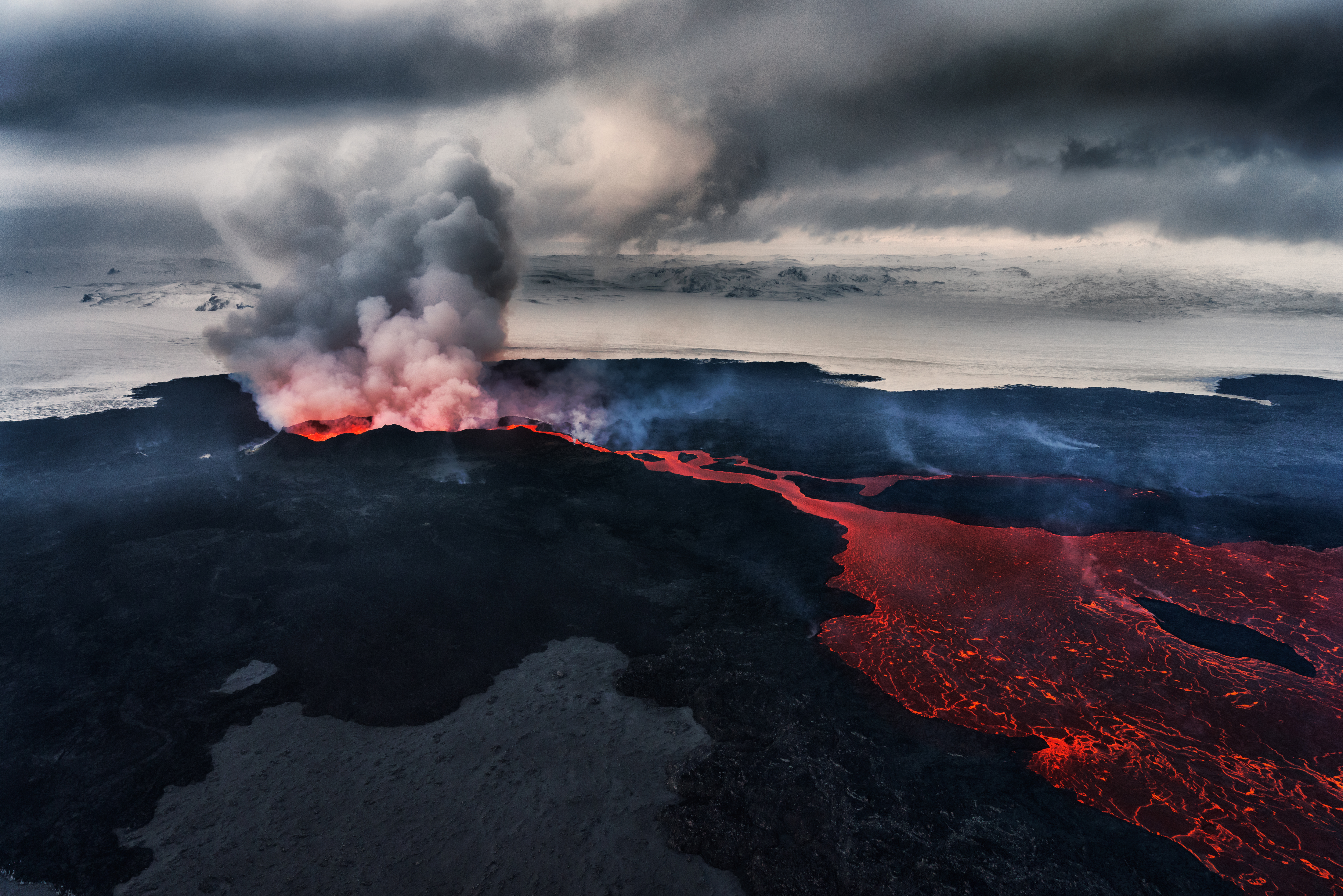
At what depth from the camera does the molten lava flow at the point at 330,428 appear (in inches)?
1252

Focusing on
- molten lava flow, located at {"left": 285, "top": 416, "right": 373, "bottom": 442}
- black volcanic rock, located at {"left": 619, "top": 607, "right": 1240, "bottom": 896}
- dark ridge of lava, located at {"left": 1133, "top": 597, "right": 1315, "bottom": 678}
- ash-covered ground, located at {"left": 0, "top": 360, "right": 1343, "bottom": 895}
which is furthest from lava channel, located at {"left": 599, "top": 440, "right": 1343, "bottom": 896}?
molten lava flow, located at {"left": 285, "top": 416, "right": 373, "bottom": 442}

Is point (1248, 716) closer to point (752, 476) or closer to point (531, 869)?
point (531, 869)

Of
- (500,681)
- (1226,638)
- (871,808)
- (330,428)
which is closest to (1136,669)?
(1226,638)

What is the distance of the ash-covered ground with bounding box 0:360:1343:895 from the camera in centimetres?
991

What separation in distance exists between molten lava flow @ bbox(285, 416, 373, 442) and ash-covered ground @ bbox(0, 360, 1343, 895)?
2.02 meters

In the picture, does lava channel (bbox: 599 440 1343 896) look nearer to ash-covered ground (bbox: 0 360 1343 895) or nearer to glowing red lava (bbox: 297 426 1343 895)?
glowing red lava (bbox: 297 426 1343 895)

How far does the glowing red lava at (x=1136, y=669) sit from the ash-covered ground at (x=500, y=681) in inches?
32.0

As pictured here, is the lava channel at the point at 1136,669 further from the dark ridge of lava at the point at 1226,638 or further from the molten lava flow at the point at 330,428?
the molten lava flow at the point at 330,428

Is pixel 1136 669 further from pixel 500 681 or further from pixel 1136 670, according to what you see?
pixel 500 681

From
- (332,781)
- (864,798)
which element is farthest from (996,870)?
(332,781)

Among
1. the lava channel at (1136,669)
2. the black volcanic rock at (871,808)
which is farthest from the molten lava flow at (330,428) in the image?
the lava channel at (1136,669)

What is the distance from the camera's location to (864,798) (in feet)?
36.0

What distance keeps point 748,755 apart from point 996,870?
14.0ft

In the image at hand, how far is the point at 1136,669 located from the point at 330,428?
116 ft
